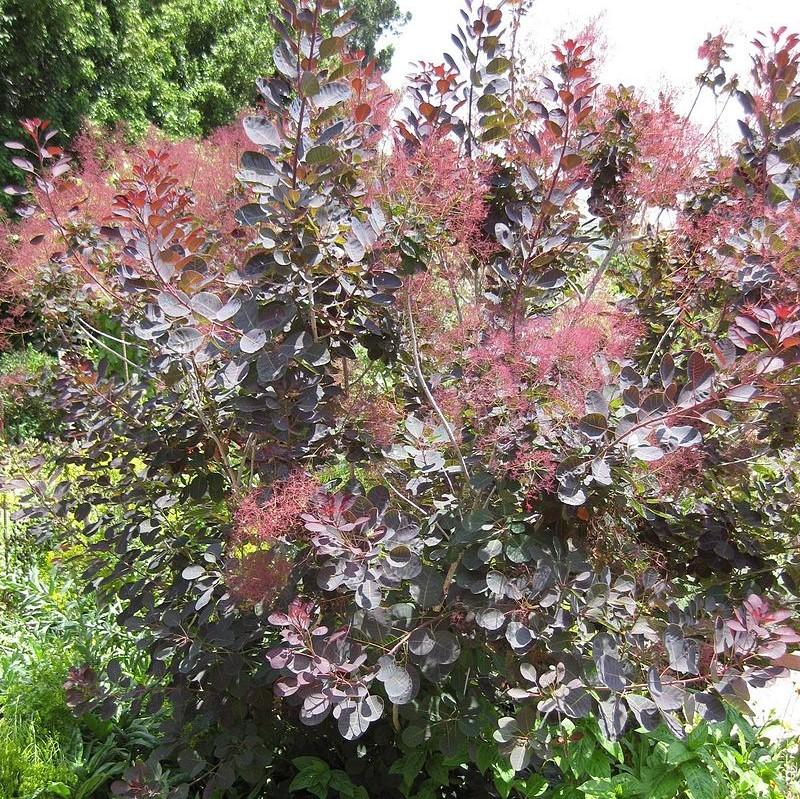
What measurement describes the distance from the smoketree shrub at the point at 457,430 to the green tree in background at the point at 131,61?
6.29 meters

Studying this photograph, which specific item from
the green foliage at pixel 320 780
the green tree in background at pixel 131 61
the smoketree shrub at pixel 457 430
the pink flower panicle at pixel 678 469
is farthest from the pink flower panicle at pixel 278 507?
the green tree in background at pixel 131 61

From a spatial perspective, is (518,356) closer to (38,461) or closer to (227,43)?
(38,461)

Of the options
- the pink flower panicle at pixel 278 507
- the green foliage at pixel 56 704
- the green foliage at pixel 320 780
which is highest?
the pink flower panicle at pixel 278 507

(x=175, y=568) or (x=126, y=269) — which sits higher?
(x=126, y=269)

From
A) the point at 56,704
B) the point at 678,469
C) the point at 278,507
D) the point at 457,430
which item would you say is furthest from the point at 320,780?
the point at 678,469

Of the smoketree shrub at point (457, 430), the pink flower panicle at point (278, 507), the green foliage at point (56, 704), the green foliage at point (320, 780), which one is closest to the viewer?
the smoketree shrub at point (457, 430)

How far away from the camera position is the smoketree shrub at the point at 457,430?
144 centimetres

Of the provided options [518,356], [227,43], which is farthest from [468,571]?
Result: [227,43]

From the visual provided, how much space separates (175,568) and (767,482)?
1742 mm

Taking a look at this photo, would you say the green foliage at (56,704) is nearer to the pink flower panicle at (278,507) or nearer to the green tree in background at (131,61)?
the pink flower panicle at (278,507)

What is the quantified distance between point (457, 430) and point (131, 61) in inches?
414

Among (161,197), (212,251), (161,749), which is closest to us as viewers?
(161,197)

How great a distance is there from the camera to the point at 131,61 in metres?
10.1

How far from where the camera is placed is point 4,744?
81.7 inches
